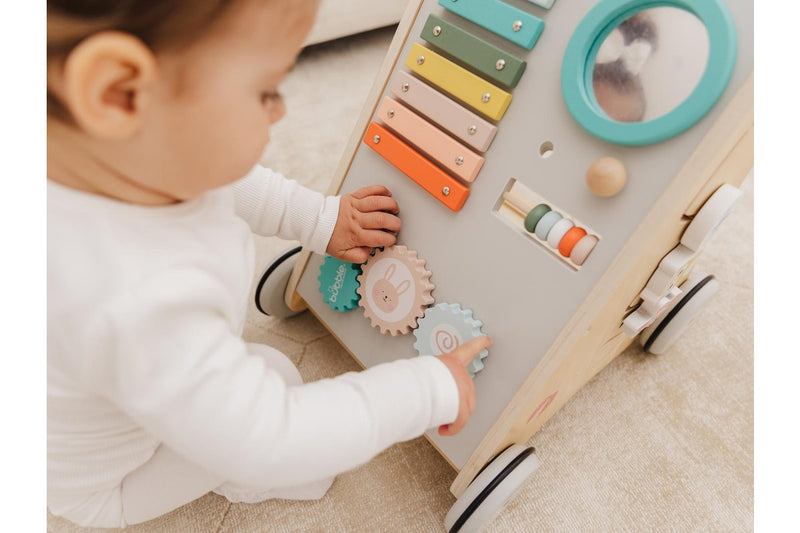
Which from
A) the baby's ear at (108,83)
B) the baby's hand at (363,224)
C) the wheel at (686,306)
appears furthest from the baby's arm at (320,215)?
the wheel at (686,306)

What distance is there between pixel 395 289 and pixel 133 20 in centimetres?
43

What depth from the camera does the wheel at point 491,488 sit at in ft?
2.06

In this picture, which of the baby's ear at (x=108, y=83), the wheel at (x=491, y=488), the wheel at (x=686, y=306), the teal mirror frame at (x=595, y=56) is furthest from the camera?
the wheel at (x=686, y=306)

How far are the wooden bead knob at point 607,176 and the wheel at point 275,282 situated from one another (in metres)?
0.49

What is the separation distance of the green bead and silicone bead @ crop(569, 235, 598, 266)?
5cm

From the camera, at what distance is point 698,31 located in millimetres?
438

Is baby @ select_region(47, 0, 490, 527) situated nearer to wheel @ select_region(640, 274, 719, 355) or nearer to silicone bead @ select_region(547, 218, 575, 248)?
silicone bead @ select_region(547, 218, 575, 248)

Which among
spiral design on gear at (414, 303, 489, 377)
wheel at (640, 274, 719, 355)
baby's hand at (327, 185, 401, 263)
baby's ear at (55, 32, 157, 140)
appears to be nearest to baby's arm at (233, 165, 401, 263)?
baby's hand at (327, 185, 401, 263)

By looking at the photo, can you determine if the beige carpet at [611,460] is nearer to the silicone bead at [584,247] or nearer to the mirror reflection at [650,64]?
the silicone bead at [584,247]

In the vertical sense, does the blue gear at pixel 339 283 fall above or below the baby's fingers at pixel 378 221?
below

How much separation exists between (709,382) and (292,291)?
2.30ft

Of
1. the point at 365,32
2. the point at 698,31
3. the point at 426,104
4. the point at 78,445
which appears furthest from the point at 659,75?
the point at 365,32

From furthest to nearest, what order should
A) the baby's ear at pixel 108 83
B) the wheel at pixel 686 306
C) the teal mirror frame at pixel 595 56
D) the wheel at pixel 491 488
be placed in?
the wheel at pixel 686 306 < the wheel at pixel 491 488 < the teal mirror frame at pixel 595 56 < the baby's ear at pixel 108 83

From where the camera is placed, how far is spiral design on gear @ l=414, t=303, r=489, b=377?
1.97 ft
